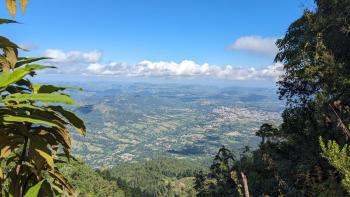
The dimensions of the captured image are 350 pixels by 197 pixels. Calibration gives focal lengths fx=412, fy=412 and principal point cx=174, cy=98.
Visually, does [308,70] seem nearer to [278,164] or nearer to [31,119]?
[278,164]

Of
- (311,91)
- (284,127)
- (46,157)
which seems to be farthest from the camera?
(284,127)

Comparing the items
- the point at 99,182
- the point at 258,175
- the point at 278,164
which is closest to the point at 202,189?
the point at 258,175

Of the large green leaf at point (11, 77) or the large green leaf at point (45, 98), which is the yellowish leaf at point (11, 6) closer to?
the large green leaf at point (11, 77)

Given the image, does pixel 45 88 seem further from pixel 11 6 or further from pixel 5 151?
pixel 11 6

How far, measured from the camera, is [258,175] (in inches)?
1620

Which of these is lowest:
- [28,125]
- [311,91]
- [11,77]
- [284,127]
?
[284,127]

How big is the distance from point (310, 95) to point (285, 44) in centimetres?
453

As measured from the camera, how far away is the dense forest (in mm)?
2570

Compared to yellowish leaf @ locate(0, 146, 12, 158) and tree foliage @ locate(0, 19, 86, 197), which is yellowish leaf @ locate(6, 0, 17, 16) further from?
yellowish leaf @ locate(0, 146, 12, 158)

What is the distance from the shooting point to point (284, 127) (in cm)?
3416

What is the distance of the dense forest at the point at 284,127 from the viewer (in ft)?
8.43

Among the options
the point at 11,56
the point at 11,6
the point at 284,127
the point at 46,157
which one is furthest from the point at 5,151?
the point at 284,127

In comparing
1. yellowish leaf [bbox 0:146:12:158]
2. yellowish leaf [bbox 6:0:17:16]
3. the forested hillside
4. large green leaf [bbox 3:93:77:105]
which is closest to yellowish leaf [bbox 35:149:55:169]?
yellowish leaf [bbox 0:146:12:158]

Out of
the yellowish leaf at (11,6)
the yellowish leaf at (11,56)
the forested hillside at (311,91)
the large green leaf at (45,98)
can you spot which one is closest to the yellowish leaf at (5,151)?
the large green leaf at (45,98)
